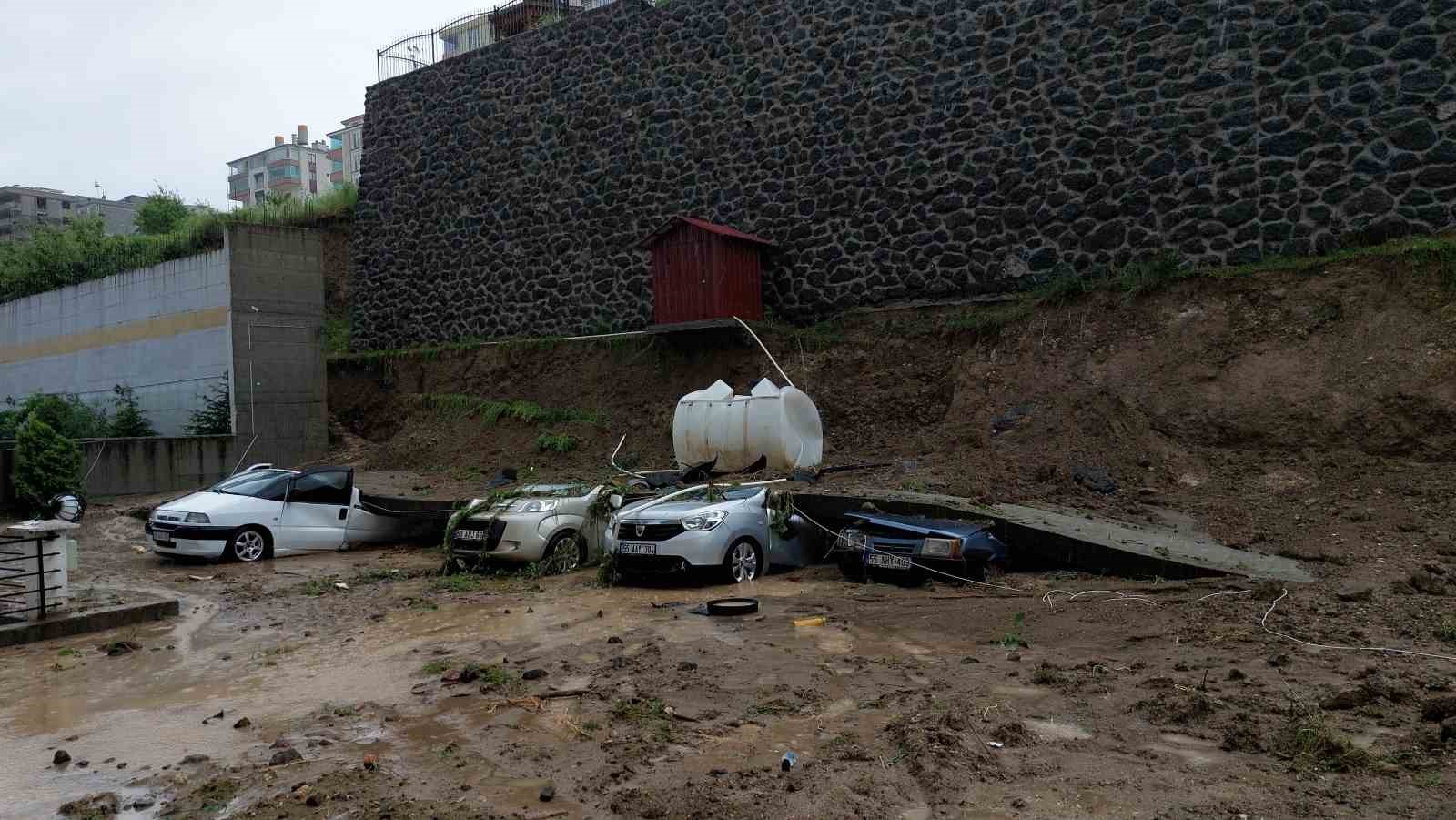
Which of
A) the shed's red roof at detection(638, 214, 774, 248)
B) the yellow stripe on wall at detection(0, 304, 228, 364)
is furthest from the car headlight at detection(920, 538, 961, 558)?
the yellow stripe on wall at detection(0, 304, 228, 364)

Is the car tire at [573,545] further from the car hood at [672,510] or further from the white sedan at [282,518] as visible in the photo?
the white sedan at [282,518]

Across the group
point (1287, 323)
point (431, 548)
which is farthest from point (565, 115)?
point (1287, 323)

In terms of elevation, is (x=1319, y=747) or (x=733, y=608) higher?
(x=1319, y=747)

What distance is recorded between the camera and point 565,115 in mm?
22844

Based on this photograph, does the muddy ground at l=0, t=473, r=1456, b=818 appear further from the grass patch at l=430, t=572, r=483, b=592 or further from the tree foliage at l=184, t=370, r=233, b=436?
the tree foliage at l=184, t=370, r=233, b=436

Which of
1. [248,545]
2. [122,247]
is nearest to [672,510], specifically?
→ [248,545]

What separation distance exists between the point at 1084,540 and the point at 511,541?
6.82m

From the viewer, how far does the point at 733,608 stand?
952 centimetres

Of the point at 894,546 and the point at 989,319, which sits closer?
the point at 894,546

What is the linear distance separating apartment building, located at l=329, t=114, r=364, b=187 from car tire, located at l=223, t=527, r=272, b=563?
66194 mm

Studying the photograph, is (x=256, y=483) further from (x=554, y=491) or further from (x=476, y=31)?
(x=476, y=31)

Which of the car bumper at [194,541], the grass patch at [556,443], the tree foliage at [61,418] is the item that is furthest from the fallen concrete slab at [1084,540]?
the tree foliage at [61,418]

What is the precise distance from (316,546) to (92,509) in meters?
6.59

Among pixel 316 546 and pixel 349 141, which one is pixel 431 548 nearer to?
pixel 316 546
